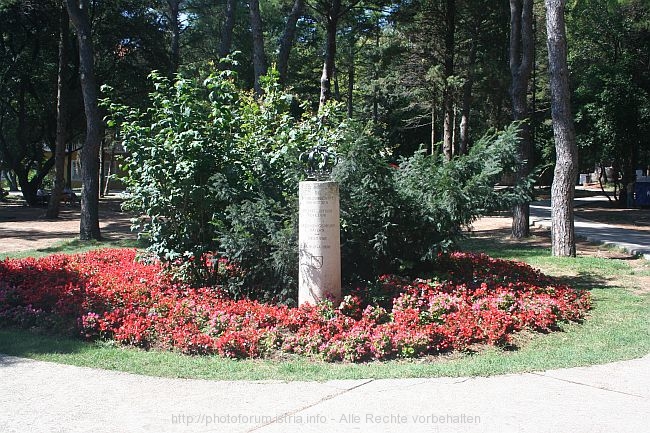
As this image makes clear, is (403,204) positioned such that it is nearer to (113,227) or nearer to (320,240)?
(320,240)

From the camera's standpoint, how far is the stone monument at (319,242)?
795cm

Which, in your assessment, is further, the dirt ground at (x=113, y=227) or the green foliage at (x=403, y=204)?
the dirt ground at (x=113, y=227)

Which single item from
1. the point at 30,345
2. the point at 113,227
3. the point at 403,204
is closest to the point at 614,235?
the point at 403,204

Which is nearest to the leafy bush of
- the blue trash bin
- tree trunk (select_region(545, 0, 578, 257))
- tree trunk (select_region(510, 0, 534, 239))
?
tree trunk (select_region(545, 0, 578, 257))

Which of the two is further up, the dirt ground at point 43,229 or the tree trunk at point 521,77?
the tree trunk at point 521,77

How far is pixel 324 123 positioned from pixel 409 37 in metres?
20.0

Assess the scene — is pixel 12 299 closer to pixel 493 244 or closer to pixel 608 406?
pixel 608 406

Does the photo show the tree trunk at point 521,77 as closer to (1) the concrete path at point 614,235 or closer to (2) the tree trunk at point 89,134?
(1) the concrete path at point 614,235

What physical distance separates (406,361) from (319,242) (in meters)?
2.00

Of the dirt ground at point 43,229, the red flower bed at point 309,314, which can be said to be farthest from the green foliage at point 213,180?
the dirt ground at point 43,229

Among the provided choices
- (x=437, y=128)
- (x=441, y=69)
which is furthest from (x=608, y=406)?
(x=437, y=128)

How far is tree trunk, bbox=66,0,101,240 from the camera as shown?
17734 mm

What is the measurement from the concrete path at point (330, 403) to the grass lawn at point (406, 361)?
20cm

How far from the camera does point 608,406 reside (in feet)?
16.7
